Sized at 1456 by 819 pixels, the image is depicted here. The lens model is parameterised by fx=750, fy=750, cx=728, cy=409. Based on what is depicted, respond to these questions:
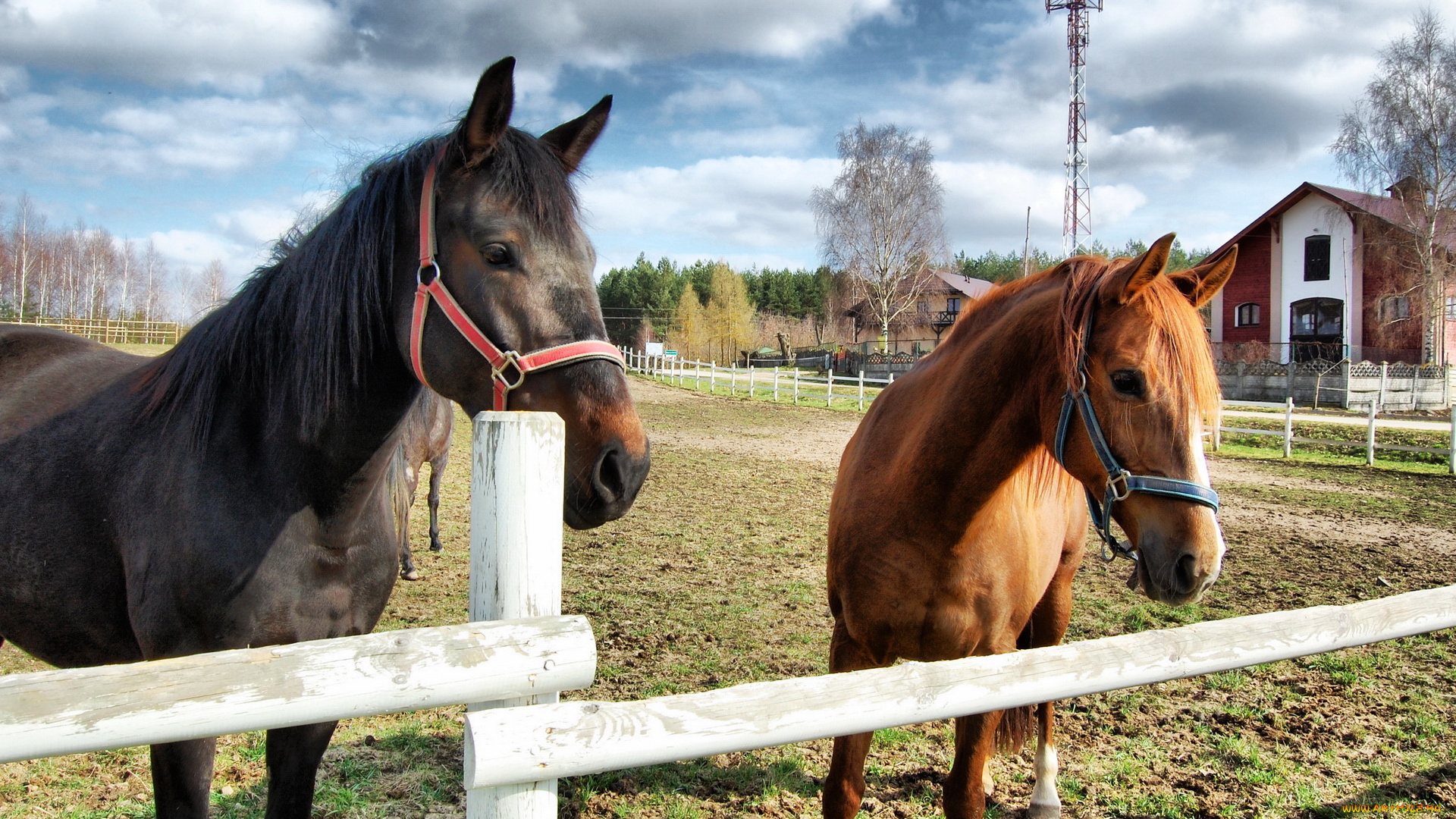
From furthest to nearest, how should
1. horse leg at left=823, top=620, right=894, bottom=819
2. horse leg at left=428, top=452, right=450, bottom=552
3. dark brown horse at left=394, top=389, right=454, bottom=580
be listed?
horse leg at left=428, top=452, right=450, bottom=552 < dark brown horse at left=394, top=389, right=454, bottom=580 < horse leg at left=823, top=620, right=894, bottom=819

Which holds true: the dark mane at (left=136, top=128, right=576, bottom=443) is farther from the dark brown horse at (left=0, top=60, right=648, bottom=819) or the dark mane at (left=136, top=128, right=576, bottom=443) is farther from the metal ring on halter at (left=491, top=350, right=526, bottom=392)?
the metal ring on halter at (left=491, top=350, right=526, bottom=392)

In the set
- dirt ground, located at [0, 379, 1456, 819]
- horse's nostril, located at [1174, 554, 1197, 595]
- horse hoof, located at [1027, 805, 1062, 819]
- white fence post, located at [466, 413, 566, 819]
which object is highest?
white fence post, located at [466, 413, 566, 819]

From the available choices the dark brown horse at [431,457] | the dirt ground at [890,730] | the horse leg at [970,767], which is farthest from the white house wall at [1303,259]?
the horse leg at [970,767]

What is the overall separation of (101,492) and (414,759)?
1747mm

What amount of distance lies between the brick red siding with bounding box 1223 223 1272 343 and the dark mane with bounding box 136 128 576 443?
32.6 metres

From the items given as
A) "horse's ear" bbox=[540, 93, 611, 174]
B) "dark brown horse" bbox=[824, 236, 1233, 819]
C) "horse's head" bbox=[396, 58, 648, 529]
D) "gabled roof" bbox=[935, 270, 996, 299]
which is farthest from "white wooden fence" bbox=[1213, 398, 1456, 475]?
"gabled roof" bbox=[935, 270, 996, 299]

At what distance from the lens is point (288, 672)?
109cm

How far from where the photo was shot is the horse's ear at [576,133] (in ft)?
6.17

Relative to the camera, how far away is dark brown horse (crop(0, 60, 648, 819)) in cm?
161

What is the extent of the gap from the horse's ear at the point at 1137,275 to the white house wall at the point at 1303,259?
30.2 meters

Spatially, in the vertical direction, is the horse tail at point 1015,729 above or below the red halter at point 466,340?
below

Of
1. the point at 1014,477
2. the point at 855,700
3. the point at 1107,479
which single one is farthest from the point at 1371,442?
the point at 855,700

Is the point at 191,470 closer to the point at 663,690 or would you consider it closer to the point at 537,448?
the point at 537,448

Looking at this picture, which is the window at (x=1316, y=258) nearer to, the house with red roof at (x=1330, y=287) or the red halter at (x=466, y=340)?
the house with red roof at (x=1330, y=287)
